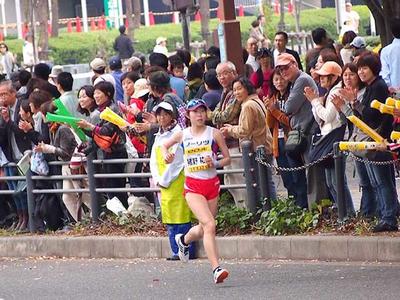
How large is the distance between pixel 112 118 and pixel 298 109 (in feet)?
7.04

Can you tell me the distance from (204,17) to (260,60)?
107 ft

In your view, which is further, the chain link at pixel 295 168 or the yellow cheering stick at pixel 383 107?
the chain link at pixel 295 168

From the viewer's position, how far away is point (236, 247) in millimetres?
13539

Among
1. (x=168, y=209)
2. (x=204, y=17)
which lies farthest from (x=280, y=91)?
(x=204, y=17)

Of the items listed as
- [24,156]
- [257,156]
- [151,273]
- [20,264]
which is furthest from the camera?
[24,156]

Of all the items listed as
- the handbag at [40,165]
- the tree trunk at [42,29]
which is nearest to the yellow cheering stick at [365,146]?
the handbag at [40,165]

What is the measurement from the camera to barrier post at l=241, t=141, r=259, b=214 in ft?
45.0

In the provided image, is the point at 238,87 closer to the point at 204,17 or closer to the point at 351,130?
the point at 351,130

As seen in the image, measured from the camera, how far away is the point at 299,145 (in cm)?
1383

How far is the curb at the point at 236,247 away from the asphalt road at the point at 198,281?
0.17 meters

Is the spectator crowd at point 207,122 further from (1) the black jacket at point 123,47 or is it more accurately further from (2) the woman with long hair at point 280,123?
(1) the black jacket at point 123,47

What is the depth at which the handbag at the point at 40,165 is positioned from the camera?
15531mm

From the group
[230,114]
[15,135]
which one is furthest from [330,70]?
[15,135]

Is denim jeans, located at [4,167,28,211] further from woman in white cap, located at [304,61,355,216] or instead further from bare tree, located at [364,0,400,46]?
bare tree, located at [364,0,400,46]
